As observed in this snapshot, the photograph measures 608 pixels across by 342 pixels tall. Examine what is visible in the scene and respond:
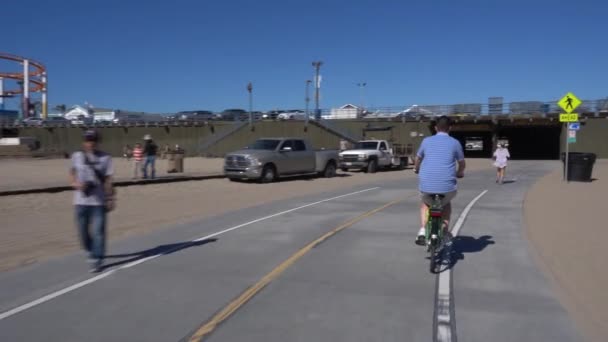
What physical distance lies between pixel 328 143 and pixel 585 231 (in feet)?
130

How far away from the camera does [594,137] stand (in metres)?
43.1

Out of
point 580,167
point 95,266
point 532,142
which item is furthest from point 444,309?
point 532,142

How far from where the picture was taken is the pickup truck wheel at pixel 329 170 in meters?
24.9

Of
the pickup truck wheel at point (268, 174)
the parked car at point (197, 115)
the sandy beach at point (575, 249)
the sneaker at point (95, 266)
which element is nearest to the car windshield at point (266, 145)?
the pickup truck wheel at point (268, 174)

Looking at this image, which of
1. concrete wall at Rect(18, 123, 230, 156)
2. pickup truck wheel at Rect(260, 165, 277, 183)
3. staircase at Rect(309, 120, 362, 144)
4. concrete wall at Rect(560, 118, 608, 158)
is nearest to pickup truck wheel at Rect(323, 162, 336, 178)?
pickup truck wheel at Rect(260, 165, 277, 183)

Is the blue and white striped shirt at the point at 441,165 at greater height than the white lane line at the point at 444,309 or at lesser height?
greater

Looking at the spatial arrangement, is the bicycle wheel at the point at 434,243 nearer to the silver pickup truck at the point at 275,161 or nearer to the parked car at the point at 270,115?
the silver pickup truck at the point at 275,161

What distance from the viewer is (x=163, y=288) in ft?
18.8

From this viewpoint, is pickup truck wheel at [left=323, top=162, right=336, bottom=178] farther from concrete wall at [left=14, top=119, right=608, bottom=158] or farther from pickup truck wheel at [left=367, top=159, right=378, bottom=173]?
concrete wall at [left=14, top=119, right=608, bottom=158]

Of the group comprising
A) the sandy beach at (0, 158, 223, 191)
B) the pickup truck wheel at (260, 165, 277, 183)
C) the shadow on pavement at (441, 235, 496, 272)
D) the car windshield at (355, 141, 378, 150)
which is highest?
the car windshield at (355, 141, 378, 150)

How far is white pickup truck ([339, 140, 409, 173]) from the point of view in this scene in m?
28.9

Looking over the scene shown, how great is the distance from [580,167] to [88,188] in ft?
62.1

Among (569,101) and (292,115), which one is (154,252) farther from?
(292,115)

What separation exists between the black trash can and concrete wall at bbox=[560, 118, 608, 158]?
83.5ft
